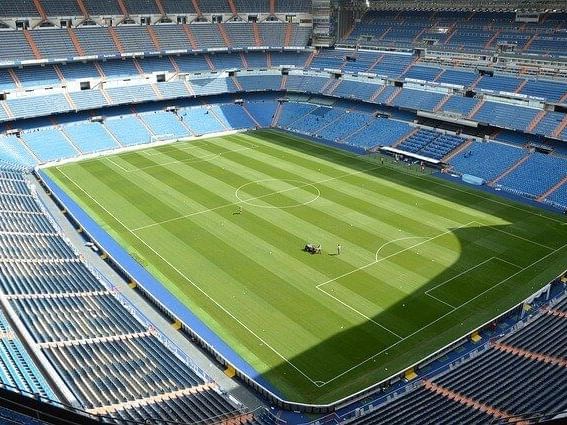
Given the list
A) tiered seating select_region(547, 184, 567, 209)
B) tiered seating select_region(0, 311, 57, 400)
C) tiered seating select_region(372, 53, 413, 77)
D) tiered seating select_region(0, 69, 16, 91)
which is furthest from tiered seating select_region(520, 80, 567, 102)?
tiered seating select_region(0, 69, 16, 91)

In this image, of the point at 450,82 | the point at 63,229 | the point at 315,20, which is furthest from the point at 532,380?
the point at 315,20

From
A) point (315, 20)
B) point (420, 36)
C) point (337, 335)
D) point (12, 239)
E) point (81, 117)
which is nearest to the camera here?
point (337, 335)

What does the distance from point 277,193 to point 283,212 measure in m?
4.32

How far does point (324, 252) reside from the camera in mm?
33875

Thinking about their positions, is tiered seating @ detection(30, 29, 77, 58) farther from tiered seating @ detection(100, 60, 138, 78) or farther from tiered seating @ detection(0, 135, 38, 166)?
tiered seating @ detection(0, 135, 38, 166)

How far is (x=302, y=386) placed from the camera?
22969 millimetres

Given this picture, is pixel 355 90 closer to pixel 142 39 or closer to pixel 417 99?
pixel 417 99

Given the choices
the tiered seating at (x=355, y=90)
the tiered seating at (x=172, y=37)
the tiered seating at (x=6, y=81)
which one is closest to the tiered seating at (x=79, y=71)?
the tiered seating at (x=6, y=81)

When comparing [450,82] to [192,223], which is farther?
[450,82]

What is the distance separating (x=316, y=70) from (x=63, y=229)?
1647 inches

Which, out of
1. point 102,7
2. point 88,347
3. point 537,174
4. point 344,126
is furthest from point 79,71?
point 537,174

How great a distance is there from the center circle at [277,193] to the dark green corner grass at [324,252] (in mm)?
165

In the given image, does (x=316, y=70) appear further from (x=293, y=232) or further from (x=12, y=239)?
(x=12, y=239)

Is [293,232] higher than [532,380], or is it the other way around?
[293,232]
